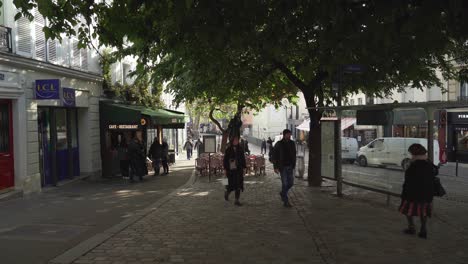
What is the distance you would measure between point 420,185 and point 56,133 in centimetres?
1154

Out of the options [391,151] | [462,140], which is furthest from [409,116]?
[462,140]

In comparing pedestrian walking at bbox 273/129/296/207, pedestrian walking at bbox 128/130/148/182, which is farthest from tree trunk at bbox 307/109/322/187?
pedestrian walking at bbox 128/130/148/182

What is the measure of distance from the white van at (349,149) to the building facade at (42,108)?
25.9 ft

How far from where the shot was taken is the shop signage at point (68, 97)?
13.9 meters

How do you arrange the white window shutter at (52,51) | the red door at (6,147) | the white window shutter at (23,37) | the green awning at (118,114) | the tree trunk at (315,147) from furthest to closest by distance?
the green awning at (118,114)
the white window shutter at (52,51)
the tree trunk at (315,147)
the white window shutter at (23,37)
the red door at (6,147)

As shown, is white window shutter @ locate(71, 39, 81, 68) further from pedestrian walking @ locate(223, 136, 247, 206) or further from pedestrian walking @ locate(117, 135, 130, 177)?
pedestrian walking @ locate(223, 136, 247, 206)

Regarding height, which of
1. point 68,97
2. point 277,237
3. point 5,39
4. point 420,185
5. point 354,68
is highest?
point 5,39

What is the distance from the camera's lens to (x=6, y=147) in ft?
39.6

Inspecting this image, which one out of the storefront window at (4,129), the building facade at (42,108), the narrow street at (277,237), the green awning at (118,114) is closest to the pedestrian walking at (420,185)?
the narrow street at (277,237)

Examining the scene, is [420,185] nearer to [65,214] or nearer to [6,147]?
[65,214]

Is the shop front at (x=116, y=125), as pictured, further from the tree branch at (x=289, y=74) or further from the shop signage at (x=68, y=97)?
the tree branch at (x=289, y=74)

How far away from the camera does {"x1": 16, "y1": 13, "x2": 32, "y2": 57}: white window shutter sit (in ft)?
39.6

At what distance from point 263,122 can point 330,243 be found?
6860 cm

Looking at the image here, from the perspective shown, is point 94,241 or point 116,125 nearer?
point 94,241
